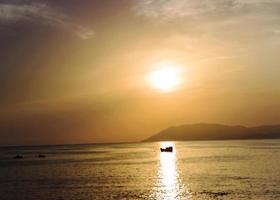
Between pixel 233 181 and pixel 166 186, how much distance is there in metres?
13.2

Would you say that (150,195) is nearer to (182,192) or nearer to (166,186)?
(182,192)

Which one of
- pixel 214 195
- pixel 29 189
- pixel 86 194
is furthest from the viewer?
pixel 29 189

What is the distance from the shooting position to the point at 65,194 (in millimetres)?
66375

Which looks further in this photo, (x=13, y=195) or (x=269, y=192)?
(x=13, y=195)

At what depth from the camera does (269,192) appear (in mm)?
62812

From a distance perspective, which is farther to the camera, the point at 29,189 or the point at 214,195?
the point at 29,189

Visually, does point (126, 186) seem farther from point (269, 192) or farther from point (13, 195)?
point (269, 192)

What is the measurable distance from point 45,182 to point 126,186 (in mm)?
20799

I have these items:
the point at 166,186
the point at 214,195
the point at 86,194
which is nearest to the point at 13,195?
the point at 86,194

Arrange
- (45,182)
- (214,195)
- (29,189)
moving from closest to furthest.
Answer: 1. (214,195)
2. (29,189)
3. (45,182)

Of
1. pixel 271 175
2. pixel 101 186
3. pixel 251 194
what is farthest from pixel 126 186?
pixel 271 175

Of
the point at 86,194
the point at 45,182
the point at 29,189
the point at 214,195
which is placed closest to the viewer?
the point at 214,195

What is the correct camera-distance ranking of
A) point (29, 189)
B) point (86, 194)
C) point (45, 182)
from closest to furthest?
point (86, 194)
point (29, 189)
point (45, 182)

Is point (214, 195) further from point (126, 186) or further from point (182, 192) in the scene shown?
point (126, 186)
